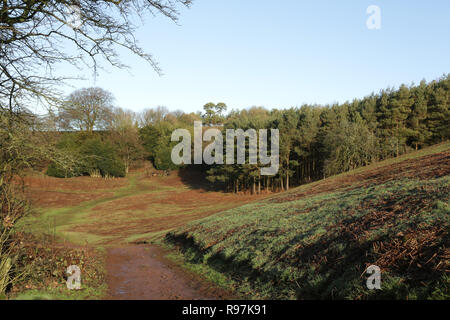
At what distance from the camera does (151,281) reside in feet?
31.7

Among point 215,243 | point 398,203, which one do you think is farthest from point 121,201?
point 398,203

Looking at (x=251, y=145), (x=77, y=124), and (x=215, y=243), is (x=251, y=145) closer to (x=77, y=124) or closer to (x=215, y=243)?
(x=215, y=243)

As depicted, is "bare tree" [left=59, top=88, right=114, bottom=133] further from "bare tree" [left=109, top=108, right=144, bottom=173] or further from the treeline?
"bare tree" [left=109, top=108, right=144, bottom=173]

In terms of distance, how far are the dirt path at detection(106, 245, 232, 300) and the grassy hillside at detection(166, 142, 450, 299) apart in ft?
2.35

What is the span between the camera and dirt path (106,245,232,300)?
802 centimetres

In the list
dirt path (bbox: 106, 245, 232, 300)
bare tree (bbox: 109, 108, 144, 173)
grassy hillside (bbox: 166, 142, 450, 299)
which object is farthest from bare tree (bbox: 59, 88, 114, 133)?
bare tree (bbox: 109, 108, 144, 173)

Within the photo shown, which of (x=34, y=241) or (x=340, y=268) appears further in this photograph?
(x=34, y=241)

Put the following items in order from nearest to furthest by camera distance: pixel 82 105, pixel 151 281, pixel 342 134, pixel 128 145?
pixel 82 105, pixel 151 281, pixel 342 134, pixel 128 145

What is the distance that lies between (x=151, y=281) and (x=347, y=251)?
595 centimetres

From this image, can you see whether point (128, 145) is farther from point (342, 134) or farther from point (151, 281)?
point (151, 281)

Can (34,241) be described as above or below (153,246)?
above

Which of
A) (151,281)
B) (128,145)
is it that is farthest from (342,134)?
(128,145)

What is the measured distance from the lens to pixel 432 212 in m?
6.94
